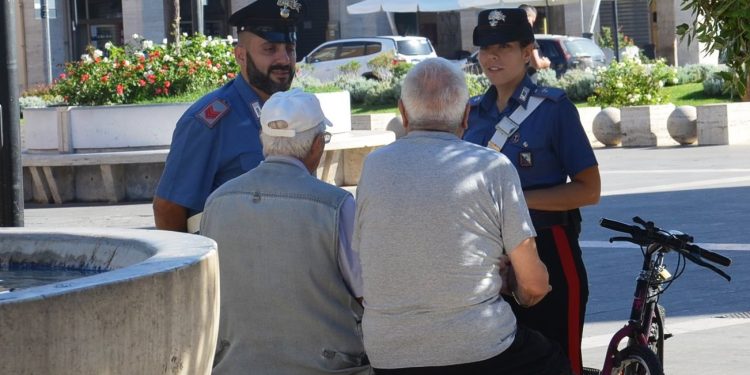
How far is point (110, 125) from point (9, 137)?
7920mm

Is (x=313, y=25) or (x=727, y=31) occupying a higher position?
(x=313, y=25)

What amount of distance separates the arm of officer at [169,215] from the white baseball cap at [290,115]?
904 mm

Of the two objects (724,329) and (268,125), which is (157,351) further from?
(724,329)

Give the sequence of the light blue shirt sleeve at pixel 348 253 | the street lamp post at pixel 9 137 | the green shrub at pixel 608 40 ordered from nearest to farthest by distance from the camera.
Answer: the light blue shirt sleeve at pixel 348 253 → the street lamp post at pixel 9 137 → the green shrub at pixel 608 40

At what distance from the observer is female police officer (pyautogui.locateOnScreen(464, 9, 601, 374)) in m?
5.09

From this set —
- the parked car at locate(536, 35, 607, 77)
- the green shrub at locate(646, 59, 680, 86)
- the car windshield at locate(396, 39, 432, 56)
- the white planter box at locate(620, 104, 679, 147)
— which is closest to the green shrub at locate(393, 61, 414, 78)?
the car windshield at locate(396, 39, 432, 56)

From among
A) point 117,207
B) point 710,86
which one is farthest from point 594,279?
point 710,86

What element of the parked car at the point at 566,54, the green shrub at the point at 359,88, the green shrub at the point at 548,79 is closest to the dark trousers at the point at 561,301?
the green shrub at the point at 548,79

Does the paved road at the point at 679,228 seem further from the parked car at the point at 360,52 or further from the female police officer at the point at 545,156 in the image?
the parked car at the point at 360,52

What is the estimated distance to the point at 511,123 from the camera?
5281mm

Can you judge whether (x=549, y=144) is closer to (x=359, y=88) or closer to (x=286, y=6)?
(x=286, y=6)

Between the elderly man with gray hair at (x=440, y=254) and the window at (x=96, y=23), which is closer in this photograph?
the elderly man with gray hair at (x=440, y=254)

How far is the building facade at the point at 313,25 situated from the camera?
4028 cm

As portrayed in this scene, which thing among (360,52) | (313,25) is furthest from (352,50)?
(313,25)
